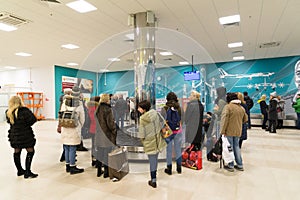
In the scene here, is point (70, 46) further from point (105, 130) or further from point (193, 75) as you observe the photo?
point (105, 130)

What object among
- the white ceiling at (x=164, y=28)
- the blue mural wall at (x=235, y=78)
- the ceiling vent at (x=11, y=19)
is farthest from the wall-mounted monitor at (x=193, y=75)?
the ceiling vent at (x=11, y=19)

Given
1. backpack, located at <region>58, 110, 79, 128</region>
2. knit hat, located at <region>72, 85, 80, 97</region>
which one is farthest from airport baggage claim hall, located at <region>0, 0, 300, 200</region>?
knit hat, located at <region>72, 85, 80, 97</region>

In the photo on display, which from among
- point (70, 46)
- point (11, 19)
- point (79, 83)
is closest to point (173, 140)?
point (11, 19)

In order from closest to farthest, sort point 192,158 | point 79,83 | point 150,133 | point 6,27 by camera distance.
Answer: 1. point 150,133
2. point 192,158
3. point 6,27
4. point 79,83

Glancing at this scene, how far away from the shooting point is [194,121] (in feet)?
12.6

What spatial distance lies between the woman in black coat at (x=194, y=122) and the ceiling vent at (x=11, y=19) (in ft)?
16.0

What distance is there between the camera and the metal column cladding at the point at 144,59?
5.03m

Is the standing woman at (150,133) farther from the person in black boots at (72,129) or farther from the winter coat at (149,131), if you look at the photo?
the person in black boots at (72,129)

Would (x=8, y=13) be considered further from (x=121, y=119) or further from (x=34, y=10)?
(x=121, y=119)

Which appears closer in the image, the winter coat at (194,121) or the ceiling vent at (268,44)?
the winter coat at (194,121)

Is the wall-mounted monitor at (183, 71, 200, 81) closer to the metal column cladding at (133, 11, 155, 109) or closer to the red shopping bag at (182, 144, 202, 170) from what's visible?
the metal column cladding at (133, 11, 155, 109)

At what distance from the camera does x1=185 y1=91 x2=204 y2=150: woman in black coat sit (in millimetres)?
3787

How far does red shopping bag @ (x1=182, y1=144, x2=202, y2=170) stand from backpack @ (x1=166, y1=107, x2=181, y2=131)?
628mm

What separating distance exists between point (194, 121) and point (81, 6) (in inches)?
141
